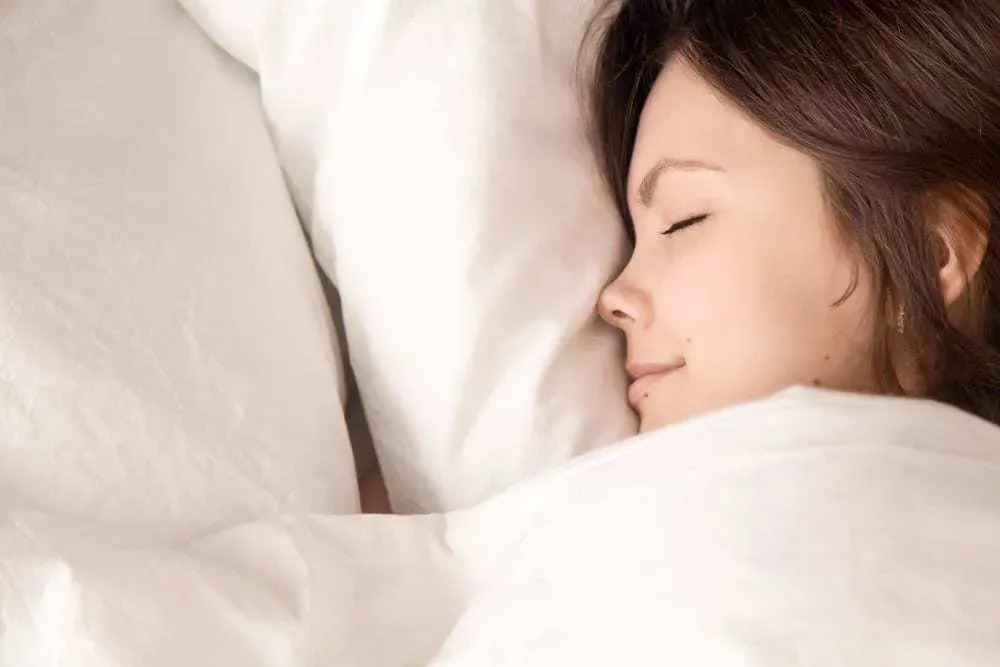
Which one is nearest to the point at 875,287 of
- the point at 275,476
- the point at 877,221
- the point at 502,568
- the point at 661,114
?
the point at 877,221

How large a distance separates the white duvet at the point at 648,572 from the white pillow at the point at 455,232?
0.29ft

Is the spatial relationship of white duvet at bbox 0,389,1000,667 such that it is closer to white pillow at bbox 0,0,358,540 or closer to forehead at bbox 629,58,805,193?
white pillow at bbox 0,0,358,540

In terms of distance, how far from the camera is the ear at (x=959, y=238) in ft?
2.31

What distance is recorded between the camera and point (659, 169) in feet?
2.49

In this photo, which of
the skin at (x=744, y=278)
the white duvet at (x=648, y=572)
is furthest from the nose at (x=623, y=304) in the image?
the white duvet at (x=648, y=572)

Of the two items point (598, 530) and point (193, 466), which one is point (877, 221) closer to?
point (598, 530)

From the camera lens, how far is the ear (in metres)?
0.70

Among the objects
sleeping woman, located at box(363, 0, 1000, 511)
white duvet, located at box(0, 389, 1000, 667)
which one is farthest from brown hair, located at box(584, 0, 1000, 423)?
white duvet, located at box(0, 389, 1000, 667)

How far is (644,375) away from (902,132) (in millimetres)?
253

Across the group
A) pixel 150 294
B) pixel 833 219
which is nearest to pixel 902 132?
pixel 833 219

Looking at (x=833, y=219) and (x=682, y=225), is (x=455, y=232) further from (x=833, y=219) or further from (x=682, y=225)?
(x=833, y=219)

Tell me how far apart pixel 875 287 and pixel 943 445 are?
14 cm

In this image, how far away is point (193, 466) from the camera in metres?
0.63

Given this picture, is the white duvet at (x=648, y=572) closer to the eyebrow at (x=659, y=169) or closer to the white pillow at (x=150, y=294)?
the white pillow at (x=150, y=294)
